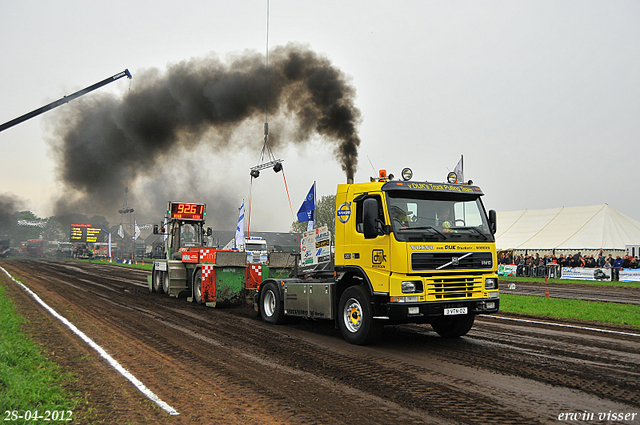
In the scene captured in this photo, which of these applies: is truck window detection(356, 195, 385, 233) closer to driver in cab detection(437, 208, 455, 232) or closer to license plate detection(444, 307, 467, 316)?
driver in cab detection(437, 208, 455, 232)

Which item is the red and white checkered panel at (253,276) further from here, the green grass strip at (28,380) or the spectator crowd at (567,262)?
the spectator crowd at (567,262)

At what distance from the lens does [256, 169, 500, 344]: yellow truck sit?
7.71 meters

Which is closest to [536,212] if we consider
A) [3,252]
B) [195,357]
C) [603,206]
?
[603,206]

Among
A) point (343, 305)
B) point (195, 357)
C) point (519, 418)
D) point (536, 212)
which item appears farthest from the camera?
point (536, 212)

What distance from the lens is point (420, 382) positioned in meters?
5.98

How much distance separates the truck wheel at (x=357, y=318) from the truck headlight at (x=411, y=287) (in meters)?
0.77

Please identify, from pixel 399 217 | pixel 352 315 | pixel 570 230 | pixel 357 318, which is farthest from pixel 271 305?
pixel 570 230

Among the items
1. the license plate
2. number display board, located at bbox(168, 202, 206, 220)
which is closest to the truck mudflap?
the license plate

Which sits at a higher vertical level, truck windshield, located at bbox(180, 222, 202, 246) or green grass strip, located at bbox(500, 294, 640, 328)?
truck windshield, located at bbox(180, 222, 202, 246)

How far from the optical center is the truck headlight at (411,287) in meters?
7.62

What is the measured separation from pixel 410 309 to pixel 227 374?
120 inches

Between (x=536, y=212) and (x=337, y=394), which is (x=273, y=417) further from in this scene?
(x=536, y=212)

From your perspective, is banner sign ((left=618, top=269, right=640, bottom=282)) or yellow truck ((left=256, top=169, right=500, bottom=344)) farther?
banner sign ((left=618, top=269, right=640, bottom=282))

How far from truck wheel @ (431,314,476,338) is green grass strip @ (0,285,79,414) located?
20.9 ft
